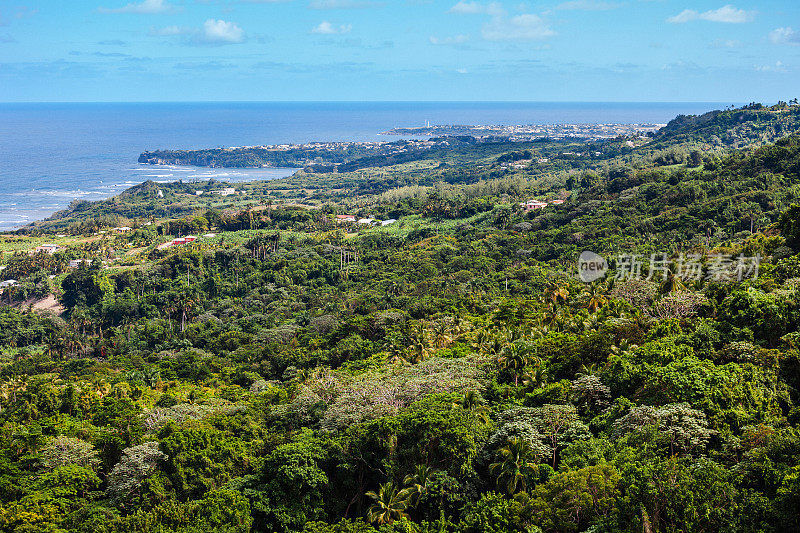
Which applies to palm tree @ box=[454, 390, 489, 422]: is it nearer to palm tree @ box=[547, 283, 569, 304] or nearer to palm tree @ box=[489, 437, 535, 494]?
palm tree @ box=[489, 437, 535, 494]

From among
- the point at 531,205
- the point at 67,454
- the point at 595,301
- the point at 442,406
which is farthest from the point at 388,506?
the point at 531,205

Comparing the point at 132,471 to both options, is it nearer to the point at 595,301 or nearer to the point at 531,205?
the point at 595,301

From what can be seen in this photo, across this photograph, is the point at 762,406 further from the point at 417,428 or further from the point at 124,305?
the point at 124,305

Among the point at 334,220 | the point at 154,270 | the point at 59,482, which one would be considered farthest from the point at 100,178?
the point at 59,482

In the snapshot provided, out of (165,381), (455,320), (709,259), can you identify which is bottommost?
(165,381)

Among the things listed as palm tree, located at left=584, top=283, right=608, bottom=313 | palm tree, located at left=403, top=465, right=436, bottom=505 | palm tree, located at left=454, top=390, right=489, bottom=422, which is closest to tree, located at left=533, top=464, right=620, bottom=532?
palm tree, located at left=403, top=465, right=436, bottom=505

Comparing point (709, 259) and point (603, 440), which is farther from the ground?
point (709, 259)
